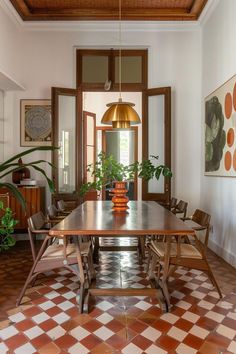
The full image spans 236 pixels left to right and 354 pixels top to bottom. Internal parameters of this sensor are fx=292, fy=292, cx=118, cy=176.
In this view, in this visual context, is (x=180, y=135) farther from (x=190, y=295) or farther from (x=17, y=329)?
(x=17, y=329)

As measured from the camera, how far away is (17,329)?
2.16 m

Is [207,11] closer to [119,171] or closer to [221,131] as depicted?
[221,131]

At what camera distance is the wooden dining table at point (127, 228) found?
6.90 feet

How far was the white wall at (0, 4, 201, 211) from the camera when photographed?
511 centimetres

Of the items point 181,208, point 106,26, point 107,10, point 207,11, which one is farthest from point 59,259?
point 207,11

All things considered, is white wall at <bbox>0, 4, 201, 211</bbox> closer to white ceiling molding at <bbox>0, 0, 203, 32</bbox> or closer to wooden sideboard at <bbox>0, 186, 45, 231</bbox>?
white ceiling molding at <bbox>0, 0, 203, 32</bbox>

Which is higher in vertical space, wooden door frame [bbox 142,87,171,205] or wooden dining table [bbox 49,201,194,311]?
wooden door frame [bbox 142,87,171,205]

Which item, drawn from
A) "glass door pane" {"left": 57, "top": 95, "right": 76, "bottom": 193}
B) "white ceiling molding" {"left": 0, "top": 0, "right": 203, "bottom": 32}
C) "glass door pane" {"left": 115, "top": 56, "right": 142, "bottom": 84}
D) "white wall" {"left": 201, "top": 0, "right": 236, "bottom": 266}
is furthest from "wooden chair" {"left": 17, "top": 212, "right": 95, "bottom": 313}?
"white ceiling molding" {"left": 0, "top": 0, "right": 203, "bottom": 32}

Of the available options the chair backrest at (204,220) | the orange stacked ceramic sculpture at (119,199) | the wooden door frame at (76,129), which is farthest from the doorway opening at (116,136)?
the chair backrest at (204,220)

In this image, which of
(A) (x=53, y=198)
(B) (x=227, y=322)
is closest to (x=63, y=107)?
(A) (x=53, y=198)

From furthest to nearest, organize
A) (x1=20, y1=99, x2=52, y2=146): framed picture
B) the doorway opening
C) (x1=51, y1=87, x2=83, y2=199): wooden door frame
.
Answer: the doorway opening, (x1=20, y1=99, x2=52, y2=146): framed picture, (x1=51, y1=87, x2=83, y2=199): wooden door frame

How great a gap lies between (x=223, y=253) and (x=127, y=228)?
232 cm

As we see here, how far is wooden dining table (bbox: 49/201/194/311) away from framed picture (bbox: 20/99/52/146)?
8.71 feet

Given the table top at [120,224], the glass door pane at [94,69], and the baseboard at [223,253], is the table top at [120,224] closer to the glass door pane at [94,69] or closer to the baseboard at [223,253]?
the baseboard at [223,253]
